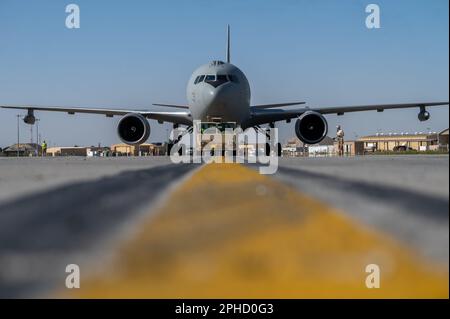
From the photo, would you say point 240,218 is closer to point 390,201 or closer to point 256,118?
point 390,201

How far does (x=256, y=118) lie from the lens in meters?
25.1

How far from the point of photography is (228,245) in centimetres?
291

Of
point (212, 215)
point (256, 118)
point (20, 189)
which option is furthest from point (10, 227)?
point (256, 118)

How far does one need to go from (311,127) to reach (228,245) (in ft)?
65.1

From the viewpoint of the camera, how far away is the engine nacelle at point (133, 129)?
22594 mm

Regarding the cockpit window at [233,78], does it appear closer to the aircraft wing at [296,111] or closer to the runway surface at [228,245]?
the aircraft wing at [296,111]

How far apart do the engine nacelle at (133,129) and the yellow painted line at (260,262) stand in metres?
19.0

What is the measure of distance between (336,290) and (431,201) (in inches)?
79.8

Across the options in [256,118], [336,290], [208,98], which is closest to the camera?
[336,290]

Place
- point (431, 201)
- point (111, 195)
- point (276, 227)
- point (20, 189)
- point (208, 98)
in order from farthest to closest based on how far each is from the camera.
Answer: point (208, 98) < point (20, 189) < point (111, 195) < point (431, 201) < point (276, 227)

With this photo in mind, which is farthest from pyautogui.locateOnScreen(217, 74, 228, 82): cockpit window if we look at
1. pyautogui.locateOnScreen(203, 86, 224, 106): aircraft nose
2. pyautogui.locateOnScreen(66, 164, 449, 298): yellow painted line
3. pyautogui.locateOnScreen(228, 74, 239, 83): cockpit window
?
pyautogui.locateOnScreen(66, 164, 449, 298): yellow painted line

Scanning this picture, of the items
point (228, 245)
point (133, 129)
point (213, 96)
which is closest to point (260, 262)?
point (228, 245)

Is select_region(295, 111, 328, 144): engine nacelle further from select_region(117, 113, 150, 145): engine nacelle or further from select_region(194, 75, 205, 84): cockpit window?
select_region(117, 113, 150, 145): engine nacelle

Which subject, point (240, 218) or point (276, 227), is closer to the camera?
point (276, 227)
